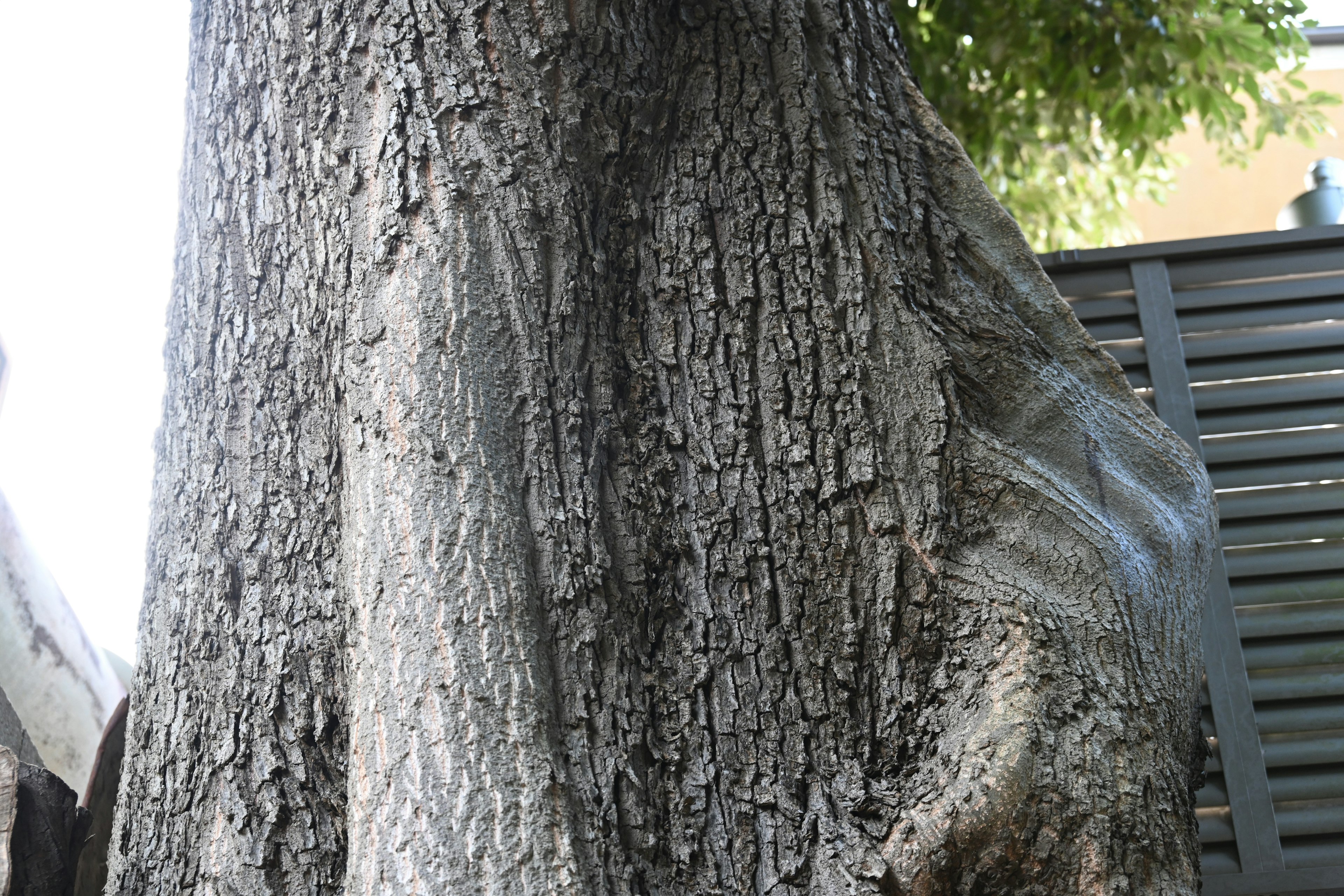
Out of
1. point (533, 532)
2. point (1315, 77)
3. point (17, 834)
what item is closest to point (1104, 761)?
point (533, 532)

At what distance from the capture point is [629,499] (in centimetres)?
131

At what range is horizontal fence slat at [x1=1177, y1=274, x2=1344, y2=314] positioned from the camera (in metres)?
2.28

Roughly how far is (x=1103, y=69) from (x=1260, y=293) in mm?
1450

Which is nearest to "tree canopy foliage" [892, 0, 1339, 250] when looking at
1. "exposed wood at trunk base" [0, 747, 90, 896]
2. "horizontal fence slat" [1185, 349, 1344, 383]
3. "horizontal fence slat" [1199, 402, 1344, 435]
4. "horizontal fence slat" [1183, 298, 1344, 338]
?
"horizontal fence slat" [1183, 298, 1344, 338]

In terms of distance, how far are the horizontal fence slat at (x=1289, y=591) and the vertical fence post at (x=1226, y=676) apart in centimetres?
4

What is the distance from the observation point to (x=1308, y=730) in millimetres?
2064

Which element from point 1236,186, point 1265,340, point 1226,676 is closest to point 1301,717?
point 1226,676

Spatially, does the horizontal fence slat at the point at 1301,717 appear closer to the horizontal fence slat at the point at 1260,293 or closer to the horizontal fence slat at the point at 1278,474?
the horizontal fence slat at the point at 1278,474

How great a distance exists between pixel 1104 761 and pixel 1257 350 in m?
1.56

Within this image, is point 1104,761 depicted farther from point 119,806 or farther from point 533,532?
point 119,806

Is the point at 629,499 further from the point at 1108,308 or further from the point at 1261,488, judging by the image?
the point at 1261,488

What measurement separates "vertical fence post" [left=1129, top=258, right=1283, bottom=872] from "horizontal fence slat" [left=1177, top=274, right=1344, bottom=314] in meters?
0.06

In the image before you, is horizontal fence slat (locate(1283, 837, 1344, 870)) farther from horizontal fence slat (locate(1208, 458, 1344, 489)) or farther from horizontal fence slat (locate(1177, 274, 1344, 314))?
horizontal fence slat (locate(1177, 274, 1344, 314))

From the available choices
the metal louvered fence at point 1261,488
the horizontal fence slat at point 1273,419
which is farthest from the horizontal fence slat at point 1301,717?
the horizontal fence slat at point 1273,419
